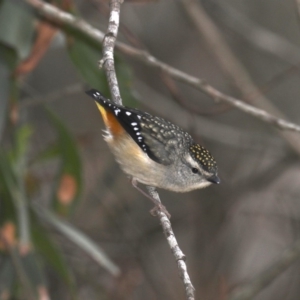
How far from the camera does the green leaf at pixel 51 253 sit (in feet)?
14.9

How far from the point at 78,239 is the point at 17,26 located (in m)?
1.64

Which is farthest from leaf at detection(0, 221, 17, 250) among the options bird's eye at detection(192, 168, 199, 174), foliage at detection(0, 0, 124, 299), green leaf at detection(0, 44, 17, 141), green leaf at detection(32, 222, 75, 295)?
bird's eye at detection(192, 168, 199, 174)

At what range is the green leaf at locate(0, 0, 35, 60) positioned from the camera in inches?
163

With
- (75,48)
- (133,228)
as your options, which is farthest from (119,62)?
(133,228)

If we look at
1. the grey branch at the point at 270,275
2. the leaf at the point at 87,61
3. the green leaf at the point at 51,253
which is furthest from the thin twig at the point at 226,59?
the green leaf at the point at 51,253

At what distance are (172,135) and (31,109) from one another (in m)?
4.11

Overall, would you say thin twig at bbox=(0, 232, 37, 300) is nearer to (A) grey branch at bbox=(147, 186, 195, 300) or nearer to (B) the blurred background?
(B) the blurred background

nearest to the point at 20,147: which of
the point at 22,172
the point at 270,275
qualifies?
the point at 22,172

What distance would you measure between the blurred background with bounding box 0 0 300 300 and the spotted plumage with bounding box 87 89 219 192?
0.79m

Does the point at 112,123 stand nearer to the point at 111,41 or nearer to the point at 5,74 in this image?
the point at 111,41

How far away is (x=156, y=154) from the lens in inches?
141

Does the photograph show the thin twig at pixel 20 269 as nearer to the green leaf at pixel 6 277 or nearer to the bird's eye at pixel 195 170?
the green leaf at pixel 6 277

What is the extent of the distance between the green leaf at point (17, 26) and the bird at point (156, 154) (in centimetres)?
95

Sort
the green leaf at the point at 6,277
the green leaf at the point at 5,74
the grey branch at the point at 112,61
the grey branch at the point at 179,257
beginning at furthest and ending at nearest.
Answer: the green leaf at the point at 6,277, the green leaf at the point at 5,74, the grey branch at the point at 112,61, the grey branch at the point at 179,257
